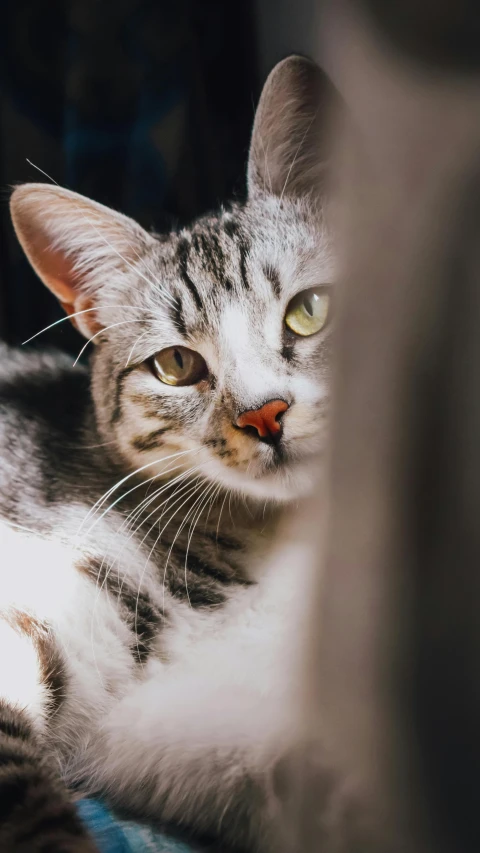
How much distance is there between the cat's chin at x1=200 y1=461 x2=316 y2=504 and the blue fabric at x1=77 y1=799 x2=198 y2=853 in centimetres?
28

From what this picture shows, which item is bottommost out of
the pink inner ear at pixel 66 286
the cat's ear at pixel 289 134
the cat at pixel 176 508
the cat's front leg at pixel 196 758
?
the cat's front leg at pixel 196 758

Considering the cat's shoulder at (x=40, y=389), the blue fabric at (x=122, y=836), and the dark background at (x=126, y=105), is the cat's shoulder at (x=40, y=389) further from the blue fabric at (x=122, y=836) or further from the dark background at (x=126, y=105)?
the blue fabric at (x=122, y=836)

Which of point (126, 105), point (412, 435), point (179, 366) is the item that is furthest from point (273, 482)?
point (126, 105)

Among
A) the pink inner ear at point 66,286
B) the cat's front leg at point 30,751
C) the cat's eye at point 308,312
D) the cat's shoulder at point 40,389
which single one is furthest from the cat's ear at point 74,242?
the cat's front leg at point 30,751

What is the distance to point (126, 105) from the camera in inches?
29.9

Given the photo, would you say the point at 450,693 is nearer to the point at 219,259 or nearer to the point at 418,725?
the point at 418,725

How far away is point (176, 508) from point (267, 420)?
0.59ft

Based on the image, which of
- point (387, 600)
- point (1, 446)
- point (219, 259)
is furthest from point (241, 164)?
point (387, 600)

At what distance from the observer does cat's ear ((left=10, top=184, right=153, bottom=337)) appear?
0.68 metres

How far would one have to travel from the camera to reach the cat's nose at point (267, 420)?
542mm

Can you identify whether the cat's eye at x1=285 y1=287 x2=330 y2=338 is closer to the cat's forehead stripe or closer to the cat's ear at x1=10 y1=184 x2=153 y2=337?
the cat's forehead stripe

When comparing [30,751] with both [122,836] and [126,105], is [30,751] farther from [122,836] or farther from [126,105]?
[126,105]

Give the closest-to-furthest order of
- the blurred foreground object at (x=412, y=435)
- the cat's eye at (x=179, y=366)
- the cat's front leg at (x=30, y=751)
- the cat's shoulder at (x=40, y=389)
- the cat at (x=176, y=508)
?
the blurred foreground object at (x=412, y=435), the cat's front leg at (x=30, y=751), the cat at (x=176, y=508), the cat's eye at (x=179, y=366), the cat's shoulder at (x=40, y=389)

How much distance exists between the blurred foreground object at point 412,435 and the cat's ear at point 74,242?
0.40 metres
